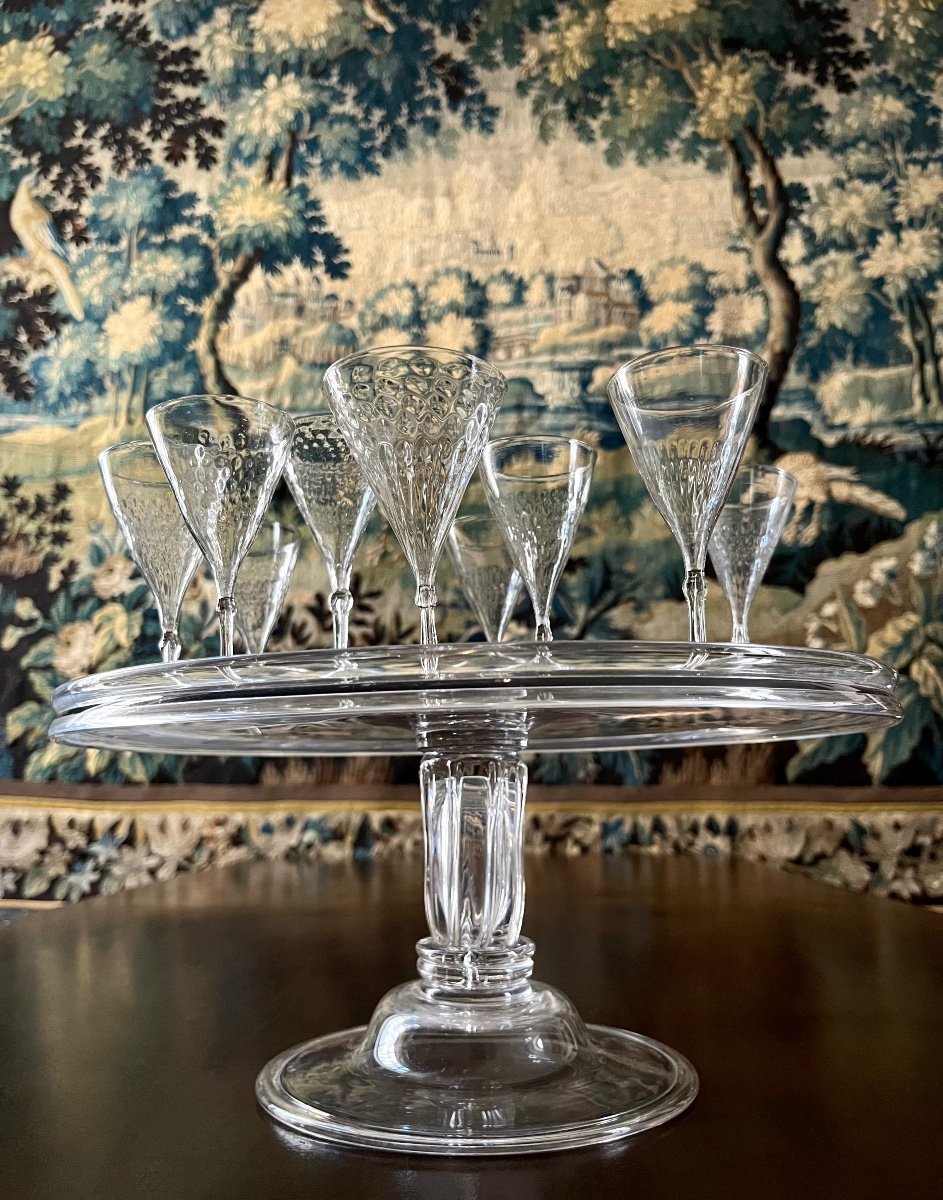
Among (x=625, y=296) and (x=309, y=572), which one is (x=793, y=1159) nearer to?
(x=309, y=572)

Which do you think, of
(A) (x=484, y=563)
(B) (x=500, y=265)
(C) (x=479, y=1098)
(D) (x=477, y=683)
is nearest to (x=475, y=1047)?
(C) (x=479, y=1098)

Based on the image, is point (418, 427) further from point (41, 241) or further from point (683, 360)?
point (41, 241)


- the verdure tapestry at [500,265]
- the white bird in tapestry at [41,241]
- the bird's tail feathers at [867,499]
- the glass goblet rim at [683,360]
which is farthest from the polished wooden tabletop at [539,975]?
the white bird in tapestry at [41,241]

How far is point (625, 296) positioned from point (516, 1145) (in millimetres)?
1646

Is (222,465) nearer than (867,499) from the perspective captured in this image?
Yes

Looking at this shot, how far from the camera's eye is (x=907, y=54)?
6.38 ft

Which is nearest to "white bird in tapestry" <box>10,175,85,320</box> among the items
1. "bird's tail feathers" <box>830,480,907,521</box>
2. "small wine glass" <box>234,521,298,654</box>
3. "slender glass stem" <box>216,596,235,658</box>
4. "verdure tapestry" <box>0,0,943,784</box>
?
"verdure tapestry" <box>0,0,943,784</box>

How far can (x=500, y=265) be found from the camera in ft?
6.46

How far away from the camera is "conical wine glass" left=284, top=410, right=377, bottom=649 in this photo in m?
0.93

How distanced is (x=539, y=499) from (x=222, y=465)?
263 mm

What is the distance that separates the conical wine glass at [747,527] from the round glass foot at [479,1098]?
51 centimetres

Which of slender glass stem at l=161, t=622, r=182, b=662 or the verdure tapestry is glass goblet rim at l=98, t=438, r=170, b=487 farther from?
the verdure tapestry

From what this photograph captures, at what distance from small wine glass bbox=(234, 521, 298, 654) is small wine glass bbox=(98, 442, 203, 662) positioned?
0.23 m

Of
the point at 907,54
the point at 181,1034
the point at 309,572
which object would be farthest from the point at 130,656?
the point at 907,54
